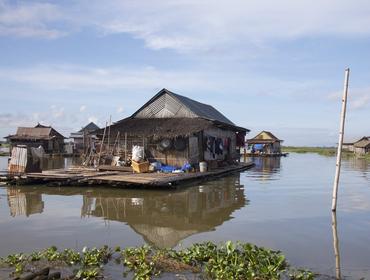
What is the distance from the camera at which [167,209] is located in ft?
42.4

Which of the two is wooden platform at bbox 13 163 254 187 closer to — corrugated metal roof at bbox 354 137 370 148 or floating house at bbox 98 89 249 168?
floating house at bbox 98 89 249 168

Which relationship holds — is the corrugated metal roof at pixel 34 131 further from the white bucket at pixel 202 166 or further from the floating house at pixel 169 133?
the white bucket at pixel 202 166

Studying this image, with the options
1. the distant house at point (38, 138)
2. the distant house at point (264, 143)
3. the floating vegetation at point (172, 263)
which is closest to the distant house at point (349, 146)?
the distant house at point (264, 143)

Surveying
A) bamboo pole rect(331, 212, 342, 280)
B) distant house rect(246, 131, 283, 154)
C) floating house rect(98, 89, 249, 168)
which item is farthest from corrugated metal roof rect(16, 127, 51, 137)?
bamboo pole rect(331, 212, 342, 280)

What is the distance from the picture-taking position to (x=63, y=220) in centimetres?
1106

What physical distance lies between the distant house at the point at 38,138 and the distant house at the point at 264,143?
2446 centimetres

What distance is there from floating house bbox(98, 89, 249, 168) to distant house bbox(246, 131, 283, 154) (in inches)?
1210

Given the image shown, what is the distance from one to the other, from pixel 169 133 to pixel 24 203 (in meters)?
8.81

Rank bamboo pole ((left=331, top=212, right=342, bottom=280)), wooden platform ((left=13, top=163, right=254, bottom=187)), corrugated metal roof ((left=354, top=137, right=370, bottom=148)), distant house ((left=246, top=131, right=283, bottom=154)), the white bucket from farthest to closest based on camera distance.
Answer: corrugated metal roof ((left=354, top=137, right=370, bottom=148)) < distant house ((left=246, top=131, right=283, bottom=154)) < the white bucket < wooden platform ((left=13, top=163, right=254, bottom=187)) < bamboo pole ((left=331, top=212, right=342, bottom=280))

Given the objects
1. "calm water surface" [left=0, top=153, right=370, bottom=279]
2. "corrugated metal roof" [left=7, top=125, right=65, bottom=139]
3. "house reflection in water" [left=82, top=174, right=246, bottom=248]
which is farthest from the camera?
"corrugated metal roof" [left=7, top=125, right=65, bottom=139]

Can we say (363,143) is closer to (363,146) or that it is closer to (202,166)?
(363,146)

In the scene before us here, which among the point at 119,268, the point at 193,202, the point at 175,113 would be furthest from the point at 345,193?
the point at 119,268

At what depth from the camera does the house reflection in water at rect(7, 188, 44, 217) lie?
12.3 m

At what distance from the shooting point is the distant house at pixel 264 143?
5669cm
